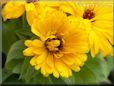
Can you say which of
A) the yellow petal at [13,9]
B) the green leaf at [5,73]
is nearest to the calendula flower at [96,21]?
the yellow petal at [13,9]

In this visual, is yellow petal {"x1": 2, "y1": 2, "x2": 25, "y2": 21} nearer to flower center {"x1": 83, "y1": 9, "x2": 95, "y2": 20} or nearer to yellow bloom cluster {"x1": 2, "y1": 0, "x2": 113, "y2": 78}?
yellow bloom cluster {"x1": 2, "y1": 0, "x2": 113, "y2": 78}

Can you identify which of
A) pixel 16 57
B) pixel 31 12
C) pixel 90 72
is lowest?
pixel 90 72

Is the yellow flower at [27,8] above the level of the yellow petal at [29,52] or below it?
above

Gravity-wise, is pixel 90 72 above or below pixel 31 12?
below

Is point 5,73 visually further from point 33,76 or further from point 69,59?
point 69,59

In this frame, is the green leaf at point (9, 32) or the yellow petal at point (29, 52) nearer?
the yellow petal at point (29, 52)

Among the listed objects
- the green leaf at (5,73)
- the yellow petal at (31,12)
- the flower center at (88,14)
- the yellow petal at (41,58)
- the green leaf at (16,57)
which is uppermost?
the yellow petal at (31,12)

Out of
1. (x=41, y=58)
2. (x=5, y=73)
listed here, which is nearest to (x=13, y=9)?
(x=41, y=58)

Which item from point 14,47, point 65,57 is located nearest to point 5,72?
point 14,47

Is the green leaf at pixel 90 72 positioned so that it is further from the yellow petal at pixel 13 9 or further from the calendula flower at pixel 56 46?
the yellow petal at pixel 13 9
